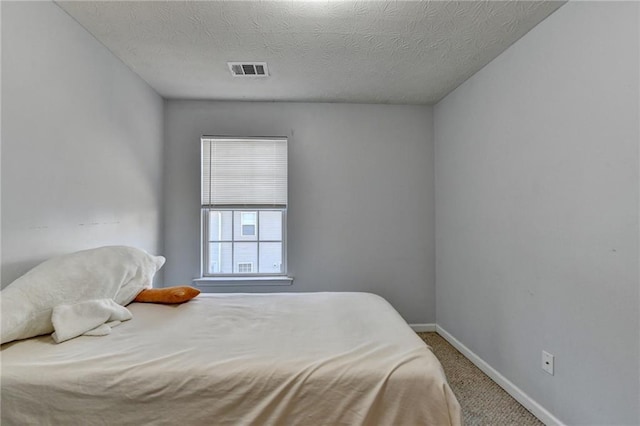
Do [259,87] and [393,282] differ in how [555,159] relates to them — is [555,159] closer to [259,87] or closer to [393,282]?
[393,282]

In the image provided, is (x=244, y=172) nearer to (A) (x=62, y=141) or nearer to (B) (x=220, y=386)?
(A) (x=62, y=141)

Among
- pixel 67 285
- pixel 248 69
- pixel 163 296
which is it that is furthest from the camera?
pixel 248 69

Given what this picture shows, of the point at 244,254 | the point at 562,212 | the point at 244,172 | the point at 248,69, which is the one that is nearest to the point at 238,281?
the point at 244,254

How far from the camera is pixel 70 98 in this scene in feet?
5.83

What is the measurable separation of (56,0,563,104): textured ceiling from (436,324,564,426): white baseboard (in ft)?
7.66

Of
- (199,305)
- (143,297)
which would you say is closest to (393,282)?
(199,305)

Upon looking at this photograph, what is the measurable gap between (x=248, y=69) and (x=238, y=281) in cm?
200

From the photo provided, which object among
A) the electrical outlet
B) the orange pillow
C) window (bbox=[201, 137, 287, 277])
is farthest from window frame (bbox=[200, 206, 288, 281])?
the electrical outlet

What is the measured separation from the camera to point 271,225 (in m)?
3.18

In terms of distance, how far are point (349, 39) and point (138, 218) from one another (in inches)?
86.6

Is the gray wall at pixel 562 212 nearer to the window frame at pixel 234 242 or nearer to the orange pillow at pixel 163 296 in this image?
the window frame at pixel 234 242

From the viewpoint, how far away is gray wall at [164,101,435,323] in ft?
10.1

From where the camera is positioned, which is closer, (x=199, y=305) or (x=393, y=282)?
(x=199, y=305)

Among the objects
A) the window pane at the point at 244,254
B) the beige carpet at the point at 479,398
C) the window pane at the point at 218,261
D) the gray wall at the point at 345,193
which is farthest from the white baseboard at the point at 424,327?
the window pane at the point at 218,261
